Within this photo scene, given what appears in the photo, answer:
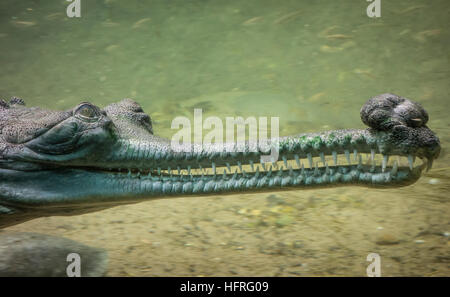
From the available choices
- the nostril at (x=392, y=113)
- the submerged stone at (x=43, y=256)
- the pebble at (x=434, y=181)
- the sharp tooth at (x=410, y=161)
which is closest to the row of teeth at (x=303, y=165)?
the sharp tooth at (x=410, y=161)

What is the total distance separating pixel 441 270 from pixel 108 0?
39.8ft

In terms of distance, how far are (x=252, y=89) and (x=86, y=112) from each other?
212 inches

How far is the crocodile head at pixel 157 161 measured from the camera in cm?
261

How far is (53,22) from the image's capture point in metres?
11.8

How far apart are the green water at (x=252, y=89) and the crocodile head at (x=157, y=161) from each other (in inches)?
27.2

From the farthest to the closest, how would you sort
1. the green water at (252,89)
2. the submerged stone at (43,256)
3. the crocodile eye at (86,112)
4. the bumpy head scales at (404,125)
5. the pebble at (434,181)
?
the pebble at (434,181) < the green water at (252,89) < the submerged stone at (43,256) < the crocodile eye at (86,112) < the bumpy head scales at (404,125)

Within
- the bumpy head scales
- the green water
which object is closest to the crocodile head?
the bumpy head scales

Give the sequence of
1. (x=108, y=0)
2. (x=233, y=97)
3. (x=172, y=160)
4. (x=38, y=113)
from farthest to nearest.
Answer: (x=108, y=0) < (x=233, y=97) < (x=38, y=113) < (x=172, y=160)

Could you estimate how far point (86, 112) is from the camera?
3.08 metres

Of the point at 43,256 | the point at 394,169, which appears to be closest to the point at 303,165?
the point at 394,169

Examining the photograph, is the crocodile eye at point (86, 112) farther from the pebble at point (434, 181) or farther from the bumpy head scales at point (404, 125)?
the pebble at point (434, 181)

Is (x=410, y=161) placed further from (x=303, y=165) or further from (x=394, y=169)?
(x=303, y=165)

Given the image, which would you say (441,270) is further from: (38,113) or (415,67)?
(415,67)
